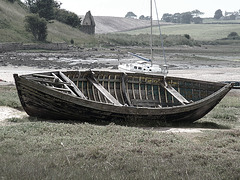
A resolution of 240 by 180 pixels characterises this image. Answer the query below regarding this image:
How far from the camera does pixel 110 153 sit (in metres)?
10.2

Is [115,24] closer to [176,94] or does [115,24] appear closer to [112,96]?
[176,94]

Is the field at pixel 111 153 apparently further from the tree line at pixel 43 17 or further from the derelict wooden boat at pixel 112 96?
the tree line at pixel 43 17

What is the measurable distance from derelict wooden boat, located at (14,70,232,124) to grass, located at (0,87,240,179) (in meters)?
1.37

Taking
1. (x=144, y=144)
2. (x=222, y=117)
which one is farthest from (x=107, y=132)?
(x=222, y=117)

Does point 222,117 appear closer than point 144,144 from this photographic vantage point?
No

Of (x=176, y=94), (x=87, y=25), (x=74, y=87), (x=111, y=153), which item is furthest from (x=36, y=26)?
(x=111, y=153)

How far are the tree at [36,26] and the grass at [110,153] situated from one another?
67.8m

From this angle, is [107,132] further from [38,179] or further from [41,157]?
[38,179]

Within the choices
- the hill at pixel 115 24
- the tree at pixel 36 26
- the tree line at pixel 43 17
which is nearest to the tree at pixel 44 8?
the tree line at pixel 43 17

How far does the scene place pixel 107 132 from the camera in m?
12.6

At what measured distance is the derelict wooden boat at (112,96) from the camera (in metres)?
14.2

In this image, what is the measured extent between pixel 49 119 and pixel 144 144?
4.74m

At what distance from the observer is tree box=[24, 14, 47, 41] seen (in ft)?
257

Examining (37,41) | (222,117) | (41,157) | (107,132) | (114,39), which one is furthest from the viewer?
(114,39)
